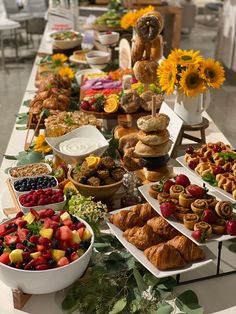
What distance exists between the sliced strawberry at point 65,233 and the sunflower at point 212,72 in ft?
3.41

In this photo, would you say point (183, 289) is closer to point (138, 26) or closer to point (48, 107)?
point (48, 107)

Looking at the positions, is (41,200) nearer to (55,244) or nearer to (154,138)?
(55,244)

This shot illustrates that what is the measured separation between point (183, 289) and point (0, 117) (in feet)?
11.7

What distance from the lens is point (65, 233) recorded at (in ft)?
4.31

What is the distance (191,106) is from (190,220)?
891 millimetres

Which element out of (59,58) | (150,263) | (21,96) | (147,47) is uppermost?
(147,47)

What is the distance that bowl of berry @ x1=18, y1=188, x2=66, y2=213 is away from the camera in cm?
156

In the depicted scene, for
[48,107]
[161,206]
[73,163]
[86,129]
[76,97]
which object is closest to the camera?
[161,206]

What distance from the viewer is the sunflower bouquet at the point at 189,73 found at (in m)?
2.07

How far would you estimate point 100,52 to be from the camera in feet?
11.5

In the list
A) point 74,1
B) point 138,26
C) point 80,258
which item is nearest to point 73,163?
point 80,258

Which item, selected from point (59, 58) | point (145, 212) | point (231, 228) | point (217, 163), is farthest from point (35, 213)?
point (59, 58)

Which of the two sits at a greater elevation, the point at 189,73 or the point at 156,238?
the point at 189,73

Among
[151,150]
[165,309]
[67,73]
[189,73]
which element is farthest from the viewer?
[67,73]
